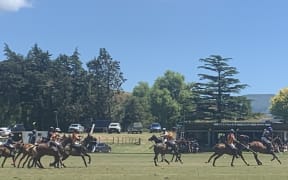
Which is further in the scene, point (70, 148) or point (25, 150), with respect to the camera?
point (25, 150)

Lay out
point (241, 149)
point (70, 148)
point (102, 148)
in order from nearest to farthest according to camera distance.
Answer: point (70, 148) → point (241, 149) → point (102, 148)

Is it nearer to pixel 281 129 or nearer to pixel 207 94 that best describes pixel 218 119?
pixel 207 94

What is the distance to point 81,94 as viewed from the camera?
134 m

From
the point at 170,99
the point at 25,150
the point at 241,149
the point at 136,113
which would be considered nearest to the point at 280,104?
the point at 170,99

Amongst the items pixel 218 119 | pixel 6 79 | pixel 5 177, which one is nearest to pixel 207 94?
pixel 218 119

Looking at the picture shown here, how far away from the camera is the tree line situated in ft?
401

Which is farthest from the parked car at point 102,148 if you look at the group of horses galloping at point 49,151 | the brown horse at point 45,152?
the brown horse at point 45,152

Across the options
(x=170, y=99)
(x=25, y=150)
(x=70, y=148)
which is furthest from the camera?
(x=170, y=99)

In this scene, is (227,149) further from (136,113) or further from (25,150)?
(136,113)

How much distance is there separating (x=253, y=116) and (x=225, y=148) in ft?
318

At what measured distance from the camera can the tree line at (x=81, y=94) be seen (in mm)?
122312

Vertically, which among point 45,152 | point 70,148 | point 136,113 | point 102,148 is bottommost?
point 45,152

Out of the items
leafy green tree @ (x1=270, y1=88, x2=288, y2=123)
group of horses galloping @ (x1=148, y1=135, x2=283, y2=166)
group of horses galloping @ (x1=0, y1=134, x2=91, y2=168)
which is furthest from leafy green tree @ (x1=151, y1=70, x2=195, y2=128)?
group of horses galloping @ (x1=0, y1=134, x2=91, y2=168)

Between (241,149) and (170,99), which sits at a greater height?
(170,99)
